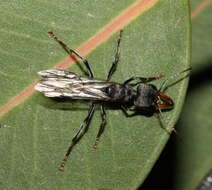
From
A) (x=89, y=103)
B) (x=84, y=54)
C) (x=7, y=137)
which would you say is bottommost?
(x=7, y=137)

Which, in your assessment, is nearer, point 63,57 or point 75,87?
point 63,57

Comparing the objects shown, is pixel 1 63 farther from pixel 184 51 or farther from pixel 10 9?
pixel 184 51

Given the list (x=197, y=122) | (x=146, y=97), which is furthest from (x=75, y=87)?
(x=197, y=122)

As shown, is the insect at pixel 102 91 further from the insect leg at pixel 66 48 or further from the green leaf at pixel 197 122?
the green leaf at pixel 197 122

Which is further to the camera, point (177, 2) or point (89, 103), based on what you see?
point (89, 103)

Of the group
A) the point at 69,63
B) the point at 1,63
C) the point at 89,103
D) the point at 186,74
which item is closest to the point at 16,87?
the point at 1,63

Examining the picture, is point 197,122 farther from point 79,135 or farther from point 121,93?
point 79,135

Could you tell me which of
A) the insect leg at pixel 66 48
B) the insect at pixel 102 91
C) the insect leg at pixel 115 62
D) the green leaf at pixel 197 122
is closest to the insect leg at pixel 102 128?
the insect at pixel 102 91
